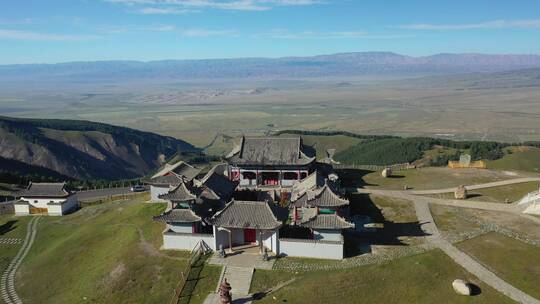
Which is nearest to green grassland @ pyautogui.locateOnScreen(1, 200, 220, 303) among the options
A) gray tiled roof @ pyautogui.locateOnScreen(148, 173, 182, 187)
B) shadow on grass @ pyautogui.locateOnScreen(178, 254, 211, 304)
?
shadow on grass @ pyautogui.locateOnScreen(178, 254, 211, 304)

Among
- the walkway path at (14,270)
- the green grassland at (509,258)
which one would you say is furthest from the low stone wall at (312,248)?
the walkway path at (14,270)

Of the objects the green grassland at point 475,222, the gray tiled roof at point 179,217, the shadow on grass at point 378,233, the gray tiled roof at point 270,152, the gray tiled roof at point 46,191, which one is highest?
the gray tiled roof at point 270,152

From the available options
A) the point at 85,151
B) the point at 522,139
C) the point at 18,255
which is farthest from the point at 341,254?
the point at 522,139

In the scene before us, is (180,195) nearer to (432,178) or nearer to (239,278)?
(239,278)

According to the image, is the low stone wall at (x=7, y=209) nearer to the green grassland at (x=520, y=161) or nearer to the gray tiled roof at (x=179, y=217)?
the gray tiled roof at (x=179, y=217)

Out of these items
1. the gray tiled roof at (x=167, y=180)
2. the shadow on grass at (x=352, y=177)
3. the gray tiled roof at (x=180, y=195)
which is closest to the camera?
the gray tiled roof at (x=180, y=195)

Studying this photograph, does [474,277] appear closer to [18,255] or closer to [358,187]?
[358,187]

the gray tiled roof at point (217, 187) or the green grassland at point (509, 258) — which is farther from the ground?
the gray tiled roof at point (217, 187)

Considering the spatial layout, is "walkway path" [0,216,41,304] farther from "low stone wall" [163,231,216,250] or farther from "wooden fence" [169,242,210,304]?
"wooden fence" [169,242,210,304]
